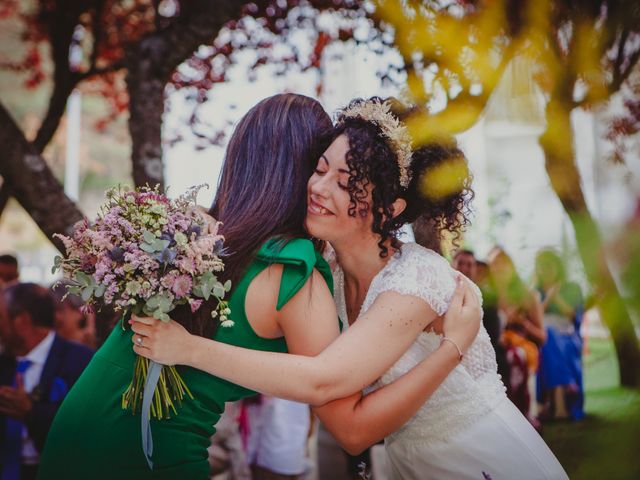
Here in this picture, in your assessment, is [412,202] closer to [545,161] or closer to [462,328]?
[462,328]

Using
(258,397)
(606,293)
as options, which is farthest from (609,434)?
(258,397)

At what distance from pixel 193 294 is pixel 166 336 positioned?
0.15m

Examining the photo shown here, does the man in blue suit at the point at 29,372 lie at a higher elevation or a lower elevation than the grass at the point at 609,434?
lower

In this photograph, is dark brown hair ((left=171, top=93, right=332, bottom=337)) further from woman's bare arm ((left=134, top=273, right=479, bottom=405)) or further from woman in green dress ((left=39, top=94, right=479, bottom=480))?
woman's bare arm ((left=134, top=273, right=479, bottom=405))

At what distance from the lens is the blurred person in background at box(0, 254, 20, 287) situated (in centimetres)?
697

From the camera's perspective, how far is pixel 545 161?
1.12m

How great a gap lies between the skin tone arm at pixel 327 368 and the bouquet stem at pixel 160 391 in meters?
0.11

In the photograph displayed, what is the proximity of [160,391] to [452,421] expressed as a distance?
1.10 meters

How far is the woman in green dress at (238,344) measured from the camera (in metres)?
2.14

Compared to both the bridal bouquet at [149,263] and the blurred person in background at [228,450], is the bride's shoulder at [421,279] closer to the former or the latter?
the bridal bouquet at [149,263]

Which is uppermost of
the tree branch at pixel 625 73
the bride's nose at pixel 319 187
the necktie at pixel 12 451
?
the tree branch at pixel 625 73

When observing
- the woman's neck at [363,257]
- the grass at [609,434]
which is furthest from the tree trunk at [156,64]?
the grass at [609,434]

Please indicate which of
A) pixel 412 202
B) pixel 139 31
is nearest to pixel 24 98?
pixel 139 31

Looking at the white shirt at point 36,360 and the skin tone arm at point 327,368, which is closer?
the skin tone arm at point 327,368
